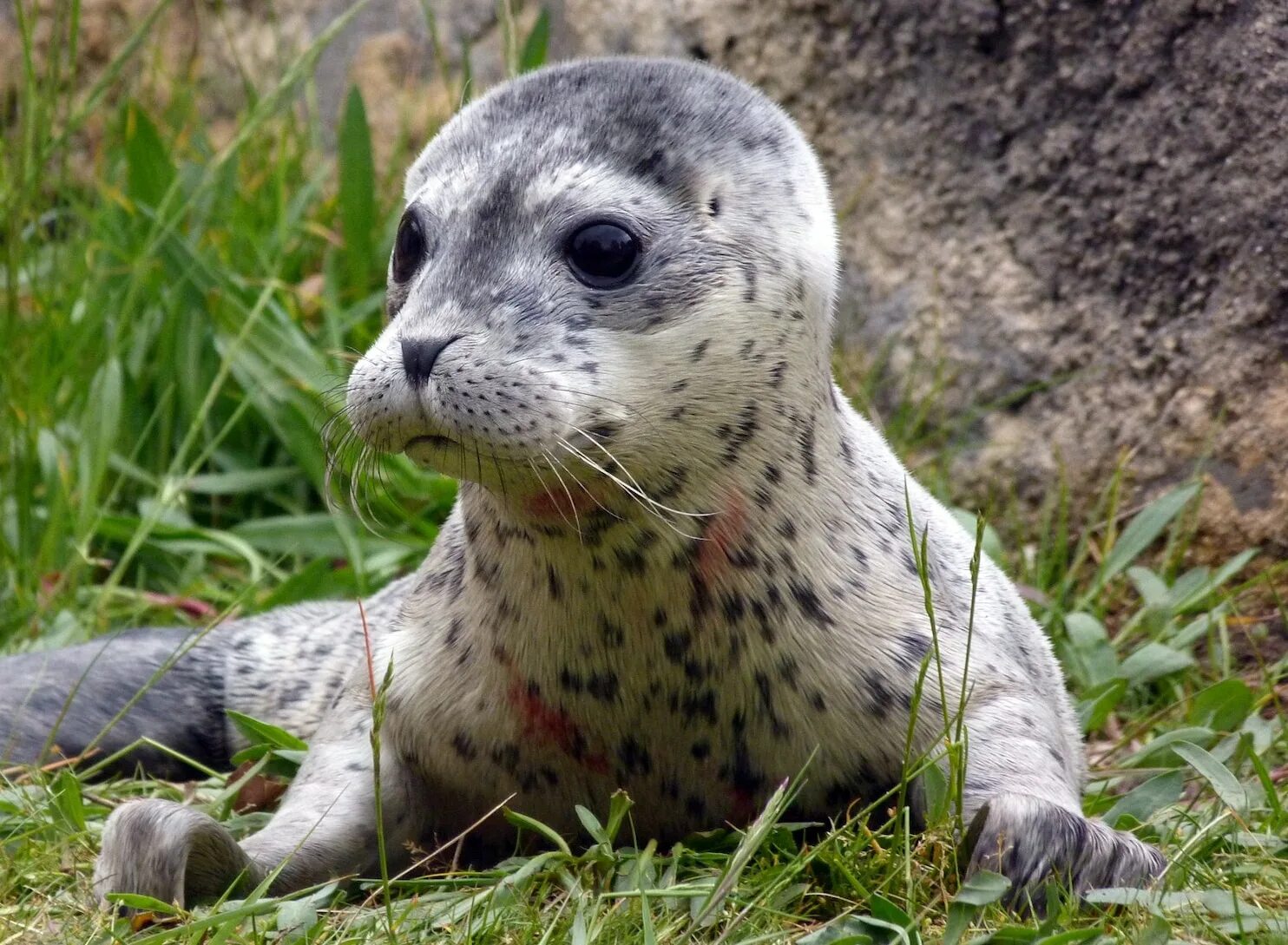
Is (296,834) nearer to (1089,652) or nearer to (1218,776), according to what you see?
(1218,776)

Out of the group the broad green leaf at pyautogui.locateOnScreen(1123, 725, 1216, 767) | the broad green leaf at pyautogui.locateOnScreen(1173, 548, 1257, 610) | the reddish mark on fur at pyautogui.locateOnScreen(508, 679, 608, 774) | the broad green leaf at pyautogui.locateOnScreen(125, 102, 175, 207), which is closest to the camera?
the reddish mark on fur at pyautogui.locateOnScreen(508, 679, 608, 774)

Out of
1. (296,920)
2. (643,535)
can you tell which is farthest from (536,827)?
(643,535)

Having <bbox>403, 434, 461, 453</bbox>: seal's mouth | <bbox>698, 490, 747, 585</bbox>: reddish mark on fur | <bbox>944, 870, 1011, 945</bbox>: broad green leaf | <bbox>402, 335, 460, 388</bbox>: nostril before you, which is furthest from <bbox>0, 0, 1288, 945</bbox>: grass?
<bbox>402, 335, 460, 388</bbox>: nostril

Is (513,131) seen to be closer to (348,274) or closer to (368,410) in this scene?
(368,410)

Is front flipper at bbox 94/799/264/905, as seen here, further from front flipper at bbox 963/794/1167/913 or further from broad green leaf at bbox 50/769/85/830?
front flipper at bbox 963/794/1167/913

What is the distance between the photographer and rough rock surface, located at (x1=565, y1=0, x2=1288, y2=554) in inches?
167

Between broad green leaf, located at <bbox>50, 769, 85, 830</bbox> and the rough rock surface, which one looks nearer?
broad green leaf, located at <bbox>50, 769, 85, 830</bbox>

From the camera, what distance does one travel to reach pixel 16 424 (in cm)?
460

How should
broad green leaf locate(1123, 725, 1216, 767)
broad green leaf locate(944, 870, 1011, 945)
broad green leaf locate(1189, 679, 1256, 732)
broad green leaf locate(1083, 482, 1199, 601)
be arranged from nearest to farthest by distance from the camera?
broad green leaf locate(944, 870, 1011, 945)
broad green leaf locate(1123, 725, 1216, 767)
broad green leaf locate(1189, 679, 1256, 732)
broad green leaf locate(1083, 482, 1199, 601)

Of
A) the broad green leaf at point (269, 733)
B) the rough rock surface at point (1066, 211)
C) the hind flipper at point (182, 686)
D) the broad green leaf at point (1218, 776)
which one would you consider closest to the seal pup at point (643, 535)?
the broad green leaf at point (1218, 776)

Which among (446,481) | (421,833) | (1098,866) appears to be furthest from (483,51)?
(1098,866)

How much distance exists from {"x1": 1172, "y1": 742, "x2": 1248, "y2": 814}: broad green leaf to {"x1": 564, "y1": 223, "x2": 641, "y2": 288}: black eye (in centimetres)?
139

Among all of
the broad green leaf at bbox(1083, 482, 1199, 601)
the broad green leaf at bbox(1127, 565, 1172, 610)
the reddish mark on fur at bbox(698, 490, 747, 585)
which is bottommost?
the broad green leaf at bbox(1127, 565, 1172, 610)

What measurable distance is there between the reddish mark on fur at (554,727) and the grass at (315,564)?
15 centimetres
